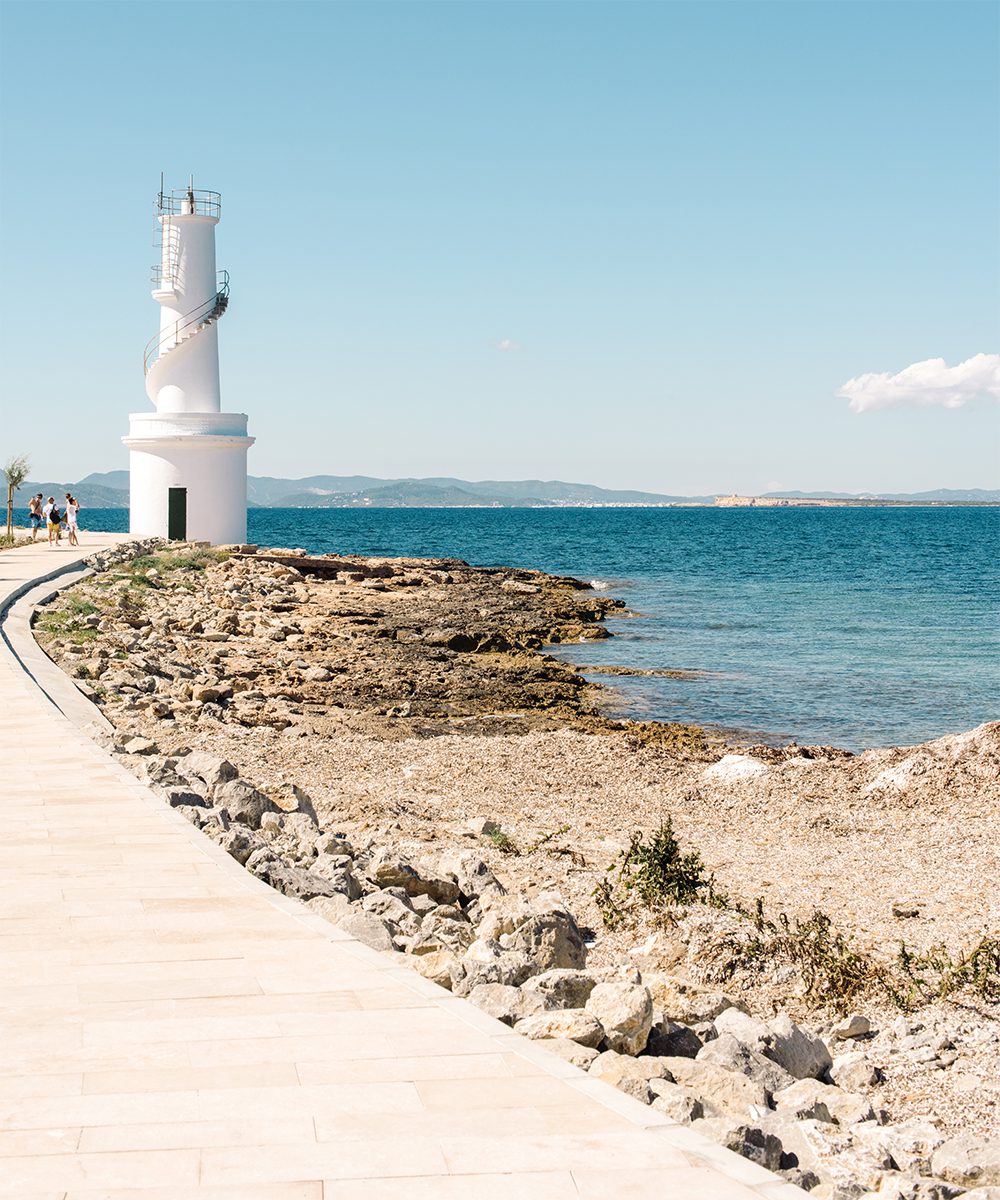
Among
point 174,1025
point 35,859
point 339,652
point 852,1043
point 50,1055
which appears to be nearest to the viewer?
point 50,1055

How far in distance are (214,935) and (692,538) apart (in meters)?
87.1

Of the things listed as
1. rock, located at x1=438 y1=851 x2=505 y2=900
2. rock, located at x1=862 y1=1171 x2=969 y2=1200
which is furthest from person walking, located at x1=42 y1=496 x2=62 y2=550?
rock, located at x1=862 y1=1171 x2=969 y2=1200

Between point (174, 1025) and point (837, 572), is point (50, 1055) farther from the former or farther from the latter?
point (837, 572)

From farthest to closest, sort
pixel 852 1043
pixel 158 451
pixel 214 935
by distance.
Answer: pixel 158 451, pixel 852 1043, pixel 214 935

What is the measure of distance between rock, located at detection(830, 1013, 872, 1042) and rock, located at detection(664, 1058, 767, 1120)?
147cm

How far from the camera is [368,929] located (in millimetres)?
6008

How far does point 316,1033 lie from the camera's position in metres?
4.64

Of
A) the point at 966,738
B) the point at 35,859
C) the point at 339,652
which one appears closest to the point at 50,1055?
the point at 35,859

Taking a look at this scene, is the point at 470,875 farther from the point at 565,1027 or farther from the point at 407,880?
the point at 565,1027

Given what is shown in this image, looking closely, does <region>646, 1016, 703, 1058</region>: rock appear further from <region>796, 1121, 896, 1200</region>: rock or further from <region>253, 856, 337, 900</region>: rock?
<region>253, 856, 337, 900</region>: rock

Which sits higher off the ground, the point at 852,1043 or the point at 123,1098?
the point at 123,1098

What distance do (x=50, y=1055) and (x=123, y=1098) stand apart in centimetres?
46

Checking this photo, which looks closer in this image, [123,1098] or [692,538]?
[123,1098]

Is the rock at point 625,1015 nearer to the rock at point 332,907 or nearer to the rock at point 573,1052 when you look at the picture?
the rock at point 573,1052
